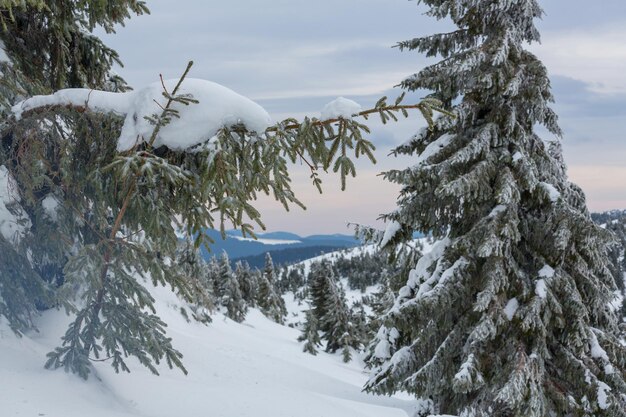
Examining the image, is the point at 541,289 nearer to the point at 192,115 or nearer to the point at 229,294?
the point at 192,115

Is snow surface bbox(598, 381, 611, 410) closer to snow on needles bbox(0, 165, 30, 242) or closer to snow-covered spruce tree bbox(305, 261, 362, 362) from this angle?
snow on needles bbox(0, 165, 30, 242)

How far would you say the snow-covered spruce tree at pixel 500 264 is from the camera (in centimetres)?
841

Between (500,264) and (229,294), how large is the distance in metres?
45.0

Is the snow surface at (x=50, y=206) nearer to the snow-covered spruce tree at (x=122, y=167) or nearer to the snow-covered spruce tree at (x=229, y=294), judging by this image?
the snow-covered spruce tree at (x=122, y=167)

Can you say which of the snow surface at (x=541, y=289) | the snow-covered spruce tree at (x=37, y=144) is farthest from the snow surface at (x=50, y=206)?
the snow surface at (x=541, y=289)

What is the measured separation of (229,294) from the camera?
5128cm

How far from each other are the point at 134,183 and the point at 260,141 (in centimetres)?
126

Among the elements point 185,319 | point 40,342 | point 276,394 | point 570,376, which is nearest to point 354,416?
point 276,394

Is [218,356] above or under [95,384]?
under

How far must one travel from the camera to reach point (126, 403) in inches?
275

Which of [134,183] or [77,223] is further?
[77,223]

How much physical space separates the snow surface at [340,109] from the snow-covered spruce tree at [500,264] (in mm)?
4138

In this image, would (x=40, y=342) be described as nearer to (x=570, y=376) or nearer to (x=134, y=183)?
(x=134, y=183)

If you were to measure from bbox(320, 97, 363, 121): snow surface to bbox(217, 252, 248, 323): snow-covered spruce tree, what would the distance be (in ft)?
150
